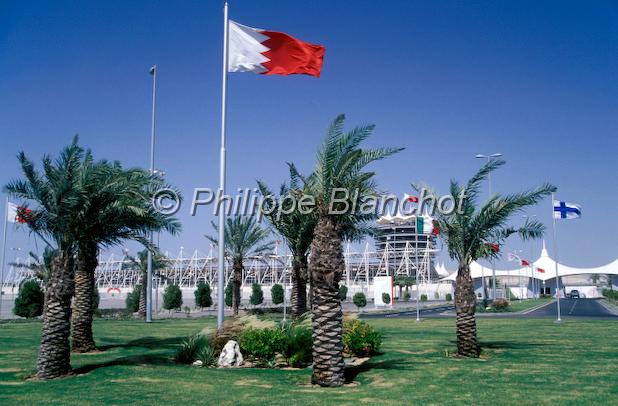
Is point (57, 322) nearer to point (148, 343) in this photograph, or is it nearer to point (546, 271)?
point (148, 343)

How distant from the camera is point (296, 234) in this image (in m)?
23.3

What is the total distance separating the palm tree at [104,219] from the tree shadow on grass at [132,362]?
2.63 metres

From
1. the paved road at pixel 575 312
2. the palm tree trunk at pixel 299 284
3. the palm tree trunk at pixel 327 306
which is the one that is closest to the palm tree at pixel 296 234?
the palm tree trunk at pixel 299 284

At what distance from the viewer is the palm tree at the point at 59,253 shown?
44.5 feet

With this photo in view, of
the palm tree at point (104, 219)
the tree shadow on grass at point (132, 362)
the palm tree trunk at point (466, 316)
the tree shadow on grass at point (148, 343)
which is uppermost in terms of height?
the palm tree at point (104, 219)

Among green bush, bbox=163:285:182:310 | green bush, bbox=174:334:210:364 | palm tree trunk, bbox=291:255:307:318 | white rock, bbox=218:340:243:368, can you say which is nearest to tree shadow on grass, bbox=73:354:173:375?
green bush, bbox=174:334:210:364

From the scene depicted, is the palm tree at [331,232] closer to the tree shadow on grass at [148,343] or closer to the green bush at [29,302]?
the tree shadow on grass at [148,343]

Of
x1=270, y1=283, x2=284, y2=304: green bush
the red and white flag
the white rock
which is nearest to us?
the white rock

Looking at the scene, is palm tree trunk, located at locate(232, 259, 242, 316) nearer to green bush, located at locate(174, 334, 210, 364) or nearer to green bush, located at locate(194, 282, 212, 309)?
green bush, located at locate(194, 282, 212, 309)

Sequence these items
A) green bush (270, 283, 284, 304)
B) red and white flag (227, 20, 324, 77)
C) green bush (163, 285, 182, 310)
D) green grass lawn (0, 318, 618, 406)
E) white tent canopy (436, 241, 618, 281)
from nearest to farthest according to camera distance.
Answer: green grass lawn (0, 318, 618, 406)
red and white flag (227, 20, 324, 77)
green bush (163, 285, 182, 310)
green bush (270, 283, 284, 304)
white tent canopy (436, 241, 618, 281)

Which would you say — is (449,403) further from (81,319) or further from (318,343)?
(81,319)

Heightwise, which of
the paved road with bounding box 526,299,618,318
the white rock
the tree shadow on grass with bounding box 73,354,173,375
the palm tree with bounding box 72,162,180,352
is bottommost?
the paved road with bounding box 526,299,618,318

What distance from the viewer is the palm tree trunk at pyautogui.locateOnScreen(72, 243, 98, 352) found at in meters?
18.4

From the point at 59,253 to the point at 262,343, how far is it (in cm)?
596
